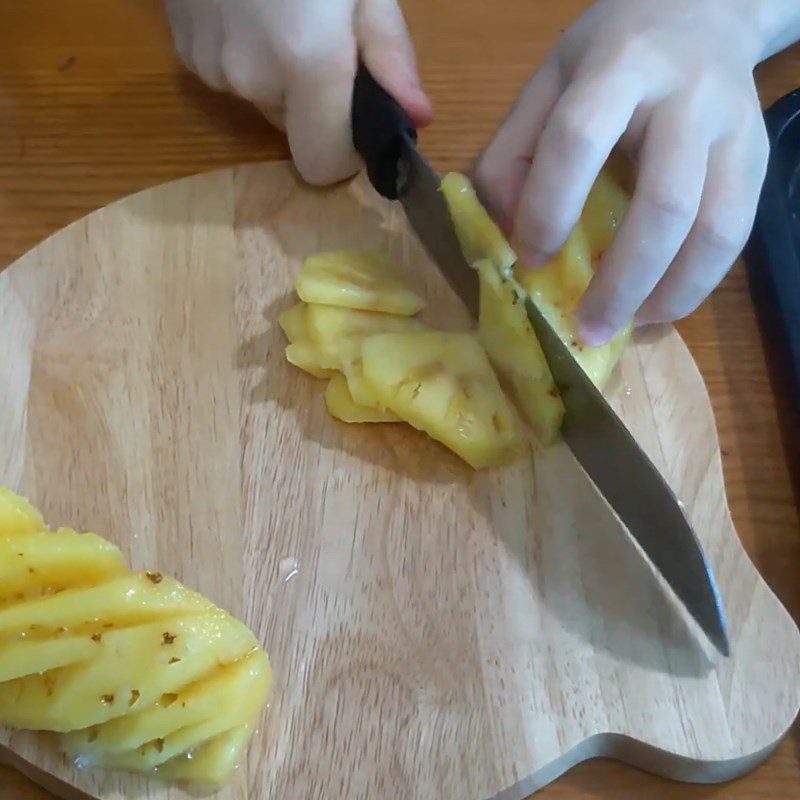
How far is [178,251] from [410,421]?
361mm

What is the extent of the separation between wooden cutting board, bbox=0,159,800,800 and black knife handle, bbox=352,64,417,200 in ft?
0.25

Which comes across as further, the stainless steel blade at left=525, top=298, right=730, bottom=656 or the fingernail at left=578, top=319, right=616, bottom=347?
the fingernail at left=578, top=319, right=616, bottom=347

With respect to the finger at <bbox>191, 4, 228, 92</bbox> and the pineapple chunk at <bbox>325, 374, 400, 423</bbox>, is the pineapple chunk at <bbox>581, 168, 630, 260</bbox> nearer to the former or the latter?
the pineapple chunk at <bbox>325, 374, 400, 423</bbox>

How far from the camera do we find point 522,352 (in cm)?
94

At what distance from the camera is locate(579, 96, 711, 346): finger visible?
0.89 metres

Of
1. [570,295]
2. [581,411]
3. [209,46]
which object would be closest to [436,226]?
[570,295]

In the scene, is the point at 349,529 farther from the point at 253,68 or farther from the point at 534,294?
the point at 253,68

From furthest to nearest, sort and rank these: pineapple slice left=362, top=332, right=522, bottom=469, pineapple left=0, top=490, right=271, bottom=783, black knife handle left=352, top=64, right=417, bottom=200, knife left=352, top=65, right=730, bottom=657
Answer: black knife handle left=352, top=64, right=417, bottom=200, pineapple slice left=362, top=332, right=522, bottom=469, knife left=352, top=65, right=730, bottom=657, pineapple left=0, top=490, right=271, bottom=783

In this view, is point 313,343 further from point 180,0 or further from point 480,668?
point 180,0

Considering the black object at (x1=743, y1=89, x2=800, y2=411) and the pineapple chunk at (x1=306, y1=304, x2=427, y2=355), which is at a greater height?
the black object at (x1=743, y1=89, x2=800, y2=411)

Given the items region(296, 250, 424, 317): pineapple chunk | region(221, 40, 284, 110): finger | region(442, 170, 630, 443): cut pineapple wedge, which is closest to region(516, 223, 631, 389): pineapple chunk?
region(442, 170, 630, 443): cut pineapple wedge

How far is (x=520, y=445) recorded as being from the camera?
950 millimetres

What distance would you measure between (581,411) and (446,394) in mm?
135

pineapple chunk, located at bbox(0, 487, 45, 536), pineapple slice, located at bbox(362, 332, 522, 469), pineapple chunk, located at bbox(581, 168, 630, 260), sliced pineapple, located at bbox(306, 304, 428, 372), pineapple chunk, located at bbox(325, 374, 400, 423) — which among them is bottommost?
pineapple chunk, located at bbox(0, 487, 45, 536)
